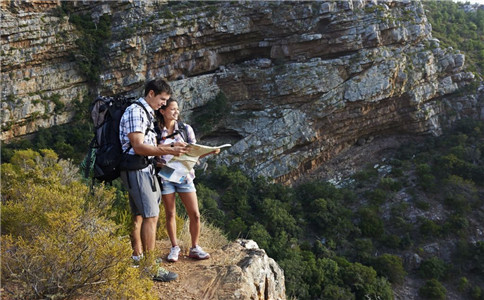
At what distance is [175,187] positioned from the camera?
3770mm

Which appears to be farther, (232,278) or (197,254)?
(197,254)

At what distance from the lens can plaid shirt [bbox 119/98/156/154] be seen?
3139 millimetres

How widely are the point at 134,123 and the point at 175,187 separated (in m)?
0.90

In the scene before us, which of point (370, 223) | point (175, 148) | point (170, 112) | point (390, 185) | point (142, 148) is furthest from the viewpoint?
point (390, 185)

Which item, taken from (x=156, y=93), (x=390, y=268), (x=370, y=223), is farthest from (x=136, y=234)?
(x=370, y=223)

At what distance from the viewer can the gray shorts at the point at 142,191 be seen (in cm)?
325

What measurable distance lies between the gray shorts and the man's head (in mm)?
636

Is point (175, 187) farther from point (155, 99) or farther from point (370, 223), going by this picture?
point (370, 223)

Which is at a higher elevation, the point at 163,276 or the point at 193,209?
the point at 193,209

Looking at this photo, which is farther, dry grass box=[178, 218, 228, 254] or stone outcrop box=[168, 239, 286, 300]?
dry grass box=[178, 218, 228, 254]

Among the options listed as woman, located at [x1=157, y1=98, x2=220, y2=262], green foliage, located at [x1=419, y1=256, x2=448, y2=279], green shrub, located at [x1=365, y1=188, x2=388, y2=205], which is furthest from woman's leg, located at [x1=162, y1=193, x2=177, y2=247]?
green shrub, located at [x1=365, y1=188, x2=388, y2=205]

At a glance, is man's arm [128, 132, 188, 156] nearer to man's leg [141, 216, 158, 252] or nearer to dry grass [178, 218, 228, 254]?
man's leg [141, 216, 158, 252]

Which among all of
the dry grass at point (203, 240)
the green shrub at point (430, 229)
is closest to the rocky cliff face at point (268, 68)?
the green shrub at point (430, 229)

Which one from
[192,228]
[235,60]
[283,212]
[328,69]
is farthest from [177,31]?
[192,228]
